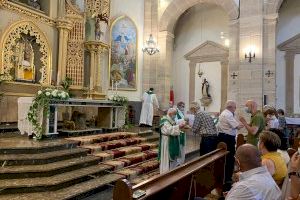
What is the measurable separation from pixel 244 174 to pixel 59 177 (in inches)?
138

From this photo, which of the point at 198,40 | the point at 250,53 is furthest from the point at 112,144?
the point at 198,40

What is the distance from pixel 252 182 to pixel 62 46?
940cm

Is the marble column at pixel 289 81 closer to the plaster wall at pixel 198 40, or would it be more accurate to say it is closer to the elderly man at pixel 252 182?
the plaster wall at pixel 198 40

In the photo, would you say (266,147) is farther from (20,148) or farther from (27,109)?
(27,109)

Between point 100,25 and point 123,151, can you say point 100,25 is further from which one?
point 123,151

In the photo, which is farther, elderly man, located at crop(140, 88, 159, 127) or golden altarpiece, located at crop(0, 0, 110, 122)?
elderly man, located at crop(140, 88, 159, 127)

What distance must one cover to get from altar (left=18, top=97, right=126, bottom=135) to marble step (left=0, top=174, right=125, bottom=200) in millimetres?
2310

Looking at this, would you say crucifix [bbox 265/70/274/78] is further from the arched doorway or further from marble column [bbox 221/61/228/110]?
the arched doorway

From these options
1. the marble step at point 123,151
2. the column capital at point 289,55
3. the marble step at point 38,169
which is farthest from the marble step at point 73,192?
the column capital at point 289,55

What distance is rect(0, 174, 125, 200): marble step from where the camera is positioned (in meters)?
4.36

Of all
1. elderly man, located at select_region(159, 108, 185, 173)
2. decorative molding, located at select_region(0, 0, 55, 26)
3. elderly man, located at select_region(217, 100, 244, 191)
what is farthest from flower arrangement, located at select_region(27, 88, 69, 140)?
elderly man, located at select_region(217, 100, 244, 191)

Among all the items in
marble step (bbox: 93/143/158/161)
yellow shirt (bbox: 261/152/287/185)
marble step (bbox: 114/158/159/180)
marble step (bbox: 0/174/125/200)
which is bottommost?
marble step (bbox: 114/158/159/180)

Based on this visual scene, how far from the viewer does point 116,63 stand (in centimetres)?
1320

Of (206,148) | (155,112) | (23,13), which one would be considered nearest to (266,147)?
(206,148)
